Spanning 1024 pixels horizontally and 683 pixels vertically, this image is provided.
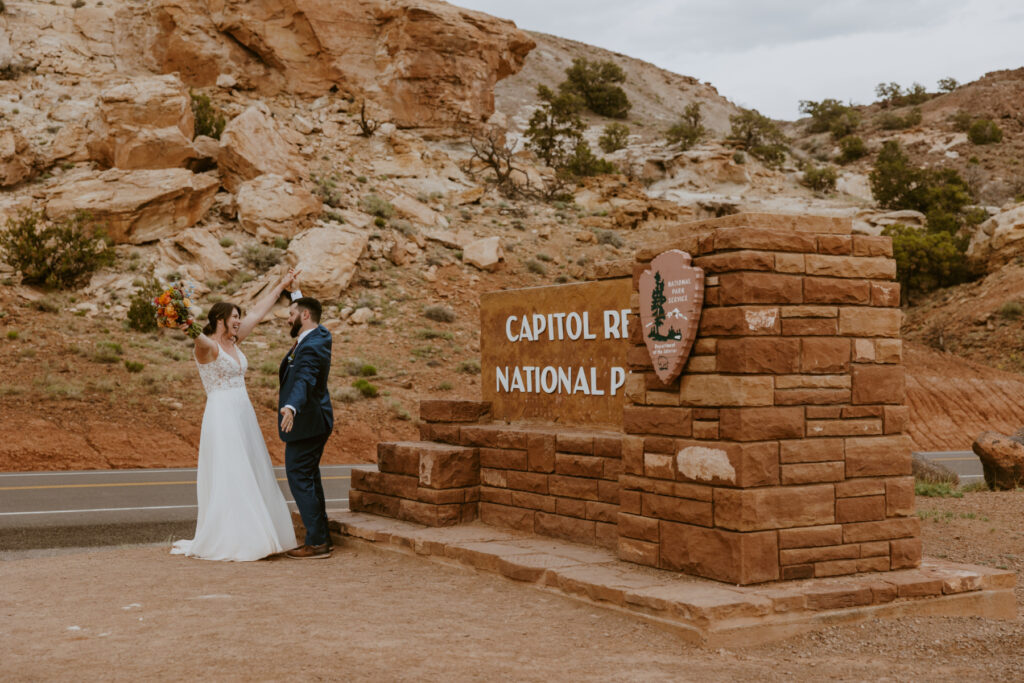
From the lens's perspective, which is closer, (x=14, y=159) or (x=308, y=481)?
(x=308, y=481)

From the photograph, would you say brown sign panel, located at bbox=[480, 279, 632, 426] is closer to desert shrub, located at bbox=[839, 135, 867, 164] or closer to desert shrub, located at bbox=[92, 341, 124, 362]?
desert shrub, located at bbox=[92, 341, 124, 362]

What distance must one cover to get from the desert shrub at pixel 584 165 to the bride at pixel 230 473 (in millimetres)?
38475

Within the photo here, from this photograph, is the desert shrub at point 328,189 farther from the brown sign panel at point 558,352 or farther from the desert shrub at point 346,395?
the brown sign panel at point 558,352

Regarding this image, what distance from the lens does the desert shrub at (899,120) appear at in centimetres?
6031

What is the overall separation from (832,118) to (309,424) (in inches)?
2535

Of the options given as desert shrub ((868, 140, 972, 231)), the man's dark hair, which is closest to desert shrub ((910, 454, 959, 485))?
the man's dark hair

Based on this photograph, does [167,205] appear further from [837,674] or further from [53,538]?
[837,674]

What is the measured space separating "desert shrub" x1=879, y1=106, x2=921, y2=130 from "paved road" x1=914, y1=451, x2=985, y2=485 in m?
43.1

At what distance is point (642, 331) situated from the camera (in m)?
6.09

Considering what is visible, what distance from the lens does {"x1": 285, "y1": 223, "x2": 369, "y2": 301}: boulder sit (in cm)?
2962

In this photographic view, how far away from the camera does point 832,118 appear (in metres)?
65.3

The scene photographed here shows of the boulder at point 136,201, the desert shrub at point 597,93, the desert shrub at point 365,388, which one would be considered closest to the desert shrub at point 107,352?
the desert shrub at point 365,388

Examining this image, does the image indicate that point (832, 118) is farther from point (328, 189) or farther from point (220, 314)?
point (220, 314)

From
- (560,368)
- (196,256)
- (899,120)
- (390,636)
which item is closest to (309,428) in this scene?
(560,368)
